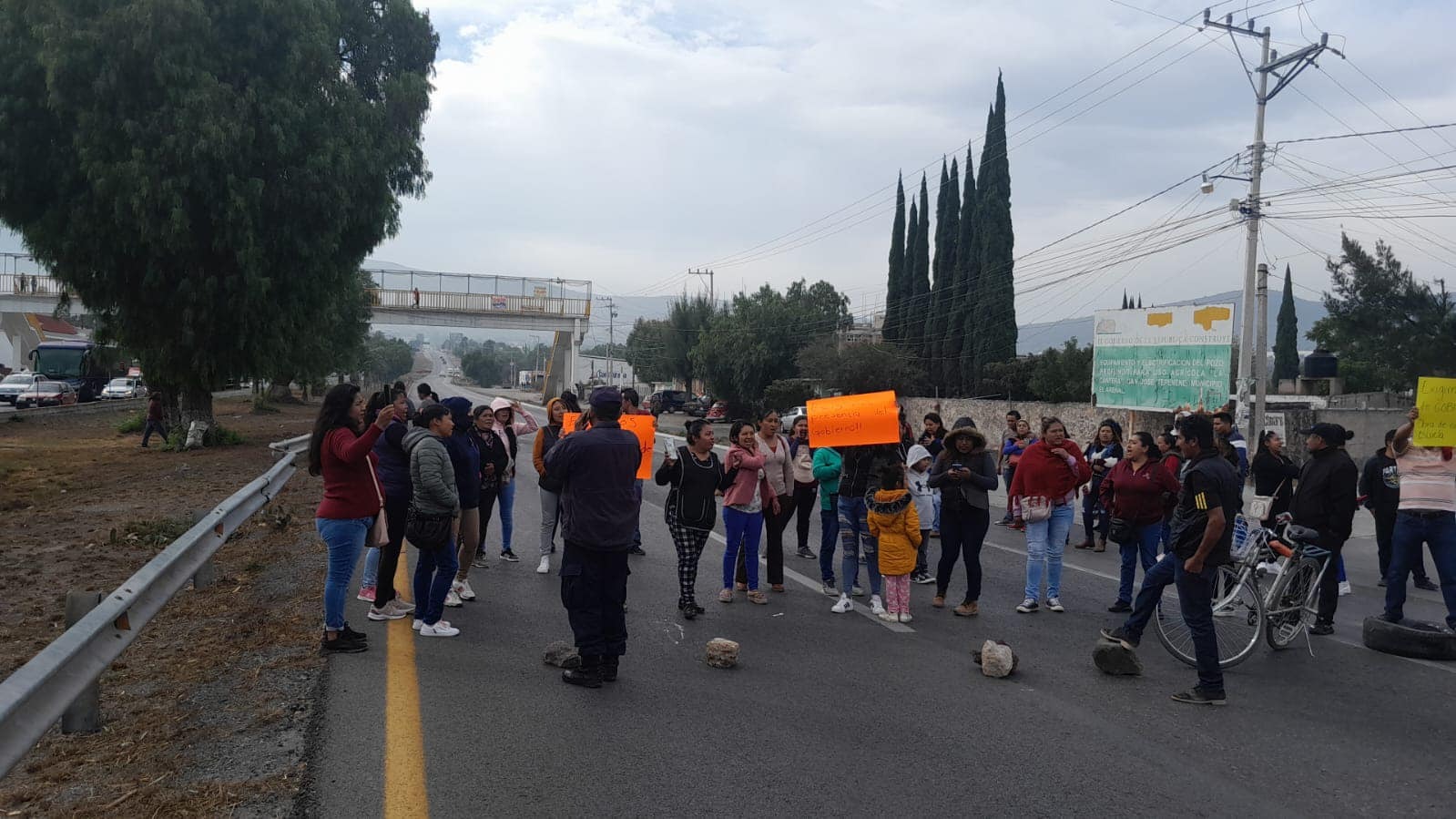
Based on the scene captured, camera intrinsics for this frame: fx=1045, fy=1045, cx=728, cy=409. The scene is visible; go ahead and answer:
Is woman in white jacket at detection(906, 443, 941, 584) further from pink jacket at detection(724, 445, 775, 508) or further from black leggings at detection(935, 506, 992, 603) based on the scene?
pink jacket at detection(724, 445, 775, 508)

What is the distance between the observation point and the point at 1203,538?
6.39m

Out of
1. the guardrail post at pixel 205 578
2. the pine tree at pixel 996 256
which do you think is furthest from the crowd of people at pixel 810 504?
the pine tree at pixel 996 256

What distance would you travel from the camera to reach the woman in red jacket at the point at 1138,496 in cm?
879

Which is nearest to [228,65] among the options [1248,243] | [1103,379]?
[1248,243]

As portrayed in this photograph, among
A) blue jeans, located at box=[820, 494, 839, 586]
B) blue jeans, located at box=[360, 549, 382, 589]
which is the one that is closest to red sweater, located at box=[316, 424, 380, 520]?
blue jeans, located at box=[360, 549, 382, 589]

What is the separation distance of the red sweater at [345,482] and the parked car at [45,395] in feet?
161

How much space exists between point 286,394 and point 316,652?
64.3 metres

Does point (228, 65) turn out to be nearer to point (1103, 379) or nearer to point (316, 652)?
point (316, 652)

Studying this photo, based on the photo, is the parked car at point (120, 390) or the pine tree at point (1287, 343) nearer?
the parked car at point (120, 390)

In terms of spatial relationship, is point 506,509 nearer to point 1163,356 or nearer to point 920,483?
point 920,483

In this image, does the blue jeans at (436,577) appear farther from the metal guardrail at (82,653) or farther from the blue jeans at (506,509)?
the blue jeans at (506,509)

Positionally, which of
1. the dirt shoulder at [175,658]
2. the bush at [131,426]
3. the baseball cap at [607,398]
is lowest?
the bush at [131,426]

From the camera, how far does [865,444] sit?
8961 millimetres

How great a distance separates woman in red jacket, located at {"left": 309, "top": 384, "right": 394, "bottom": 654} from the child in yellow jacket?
3.86 metres
